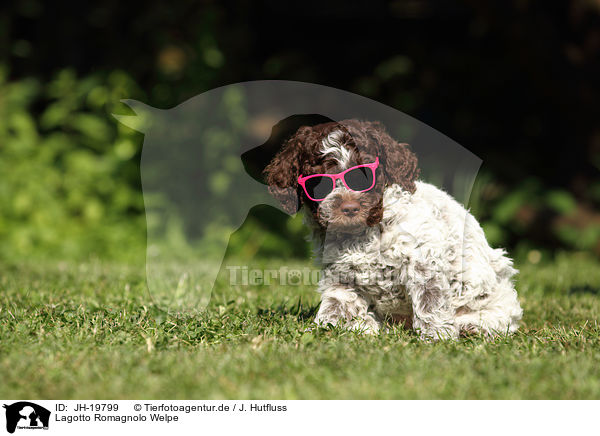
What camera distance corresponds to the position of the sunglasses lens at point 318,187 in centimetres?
339

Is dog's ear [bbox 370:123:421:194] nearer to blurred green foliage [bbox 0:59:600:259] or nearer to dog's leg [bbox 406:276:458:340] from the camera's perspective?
dog's leg [bbox 406:276:458:340]

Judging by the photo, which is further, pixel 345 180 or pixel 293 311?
pixel 293 311

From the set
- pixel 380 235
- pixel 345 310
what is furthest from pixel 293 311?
pixel 380 235

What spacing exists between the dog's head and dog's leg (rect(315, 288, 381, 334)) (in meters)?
0.39

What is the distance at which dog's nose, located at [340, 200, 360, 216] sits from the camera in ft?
10.9

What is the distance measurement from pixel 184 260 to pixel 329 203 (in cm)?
401

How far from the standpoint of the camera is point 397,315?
3.83m

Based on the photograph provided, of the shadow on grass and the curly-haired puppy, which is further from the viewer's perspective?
the shadow on grass

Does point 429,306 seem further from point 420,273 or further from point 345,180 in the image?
point 345,180

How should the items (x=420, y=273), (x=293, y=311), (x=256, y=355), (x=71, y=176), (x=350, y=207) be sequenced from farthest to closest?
(x=71, y=176) → (x=293, y=311) → (x=420, y=273) → (x=350, y=207) → (x=256, y=355)

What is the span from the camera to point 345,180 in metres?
3.35

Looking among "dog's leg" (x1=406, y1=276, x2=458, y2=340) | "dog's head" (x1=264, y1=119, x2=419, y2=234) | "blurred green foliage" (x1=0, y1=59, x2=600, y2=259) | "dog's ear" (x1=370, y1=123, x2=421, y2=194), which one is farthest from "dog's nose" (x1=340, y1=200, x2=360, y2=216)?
"blurred green foliage" (x1=0, y1=59, x2=600, y2=259)
